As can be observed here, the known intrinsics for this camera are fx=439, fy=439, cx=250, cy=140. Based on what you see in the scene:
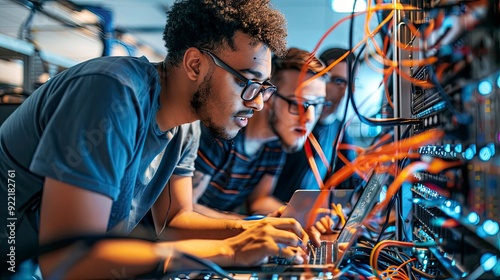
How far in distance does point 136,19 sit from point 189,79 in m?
1.02

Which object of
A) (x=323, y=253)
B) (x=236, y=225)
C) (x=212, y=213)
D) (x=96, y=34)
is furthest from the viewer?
(x=212, y=213)

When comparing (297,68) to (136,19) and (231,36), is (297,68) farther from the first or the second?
(231,36)

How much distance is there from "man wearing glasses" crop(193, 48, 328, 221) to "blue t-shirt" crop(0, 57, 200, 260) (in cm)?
92

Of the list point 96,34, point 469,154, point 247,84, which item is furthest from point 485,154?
point 96,34

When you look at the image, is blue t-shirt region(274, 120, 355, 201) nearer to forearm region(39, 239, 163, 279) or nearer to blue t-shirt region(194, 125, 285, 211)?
blue t-shirt region(194, 125, 285, 211)

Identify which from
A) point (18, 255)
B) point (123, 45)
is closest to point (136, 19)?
point (123, 45)

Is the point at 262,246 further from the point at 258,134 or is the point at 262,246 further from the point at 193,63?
the point at 258,134

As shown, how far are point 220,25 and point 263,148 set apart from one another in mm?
1096

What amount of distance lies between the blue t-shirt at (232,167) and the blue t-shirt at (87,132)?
0.90 metres

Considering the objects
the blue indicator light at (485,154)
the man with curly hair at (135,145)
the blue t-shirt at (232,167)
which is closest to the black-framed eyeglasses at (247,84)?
the man with curly hair at (135,145)

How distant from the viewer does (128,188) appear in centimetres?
98

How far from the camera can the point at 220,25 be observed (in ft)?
3.46

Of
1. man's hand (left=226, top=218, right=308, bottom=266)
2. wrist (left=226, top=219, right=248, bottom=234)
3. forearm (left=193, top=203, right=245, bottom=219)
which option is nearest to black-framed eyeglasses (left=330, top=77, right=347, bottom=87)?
forearm (left=193, top=203, right=245, bottom=219)

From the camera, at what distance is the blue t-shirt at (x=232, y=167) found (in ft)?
6.47
